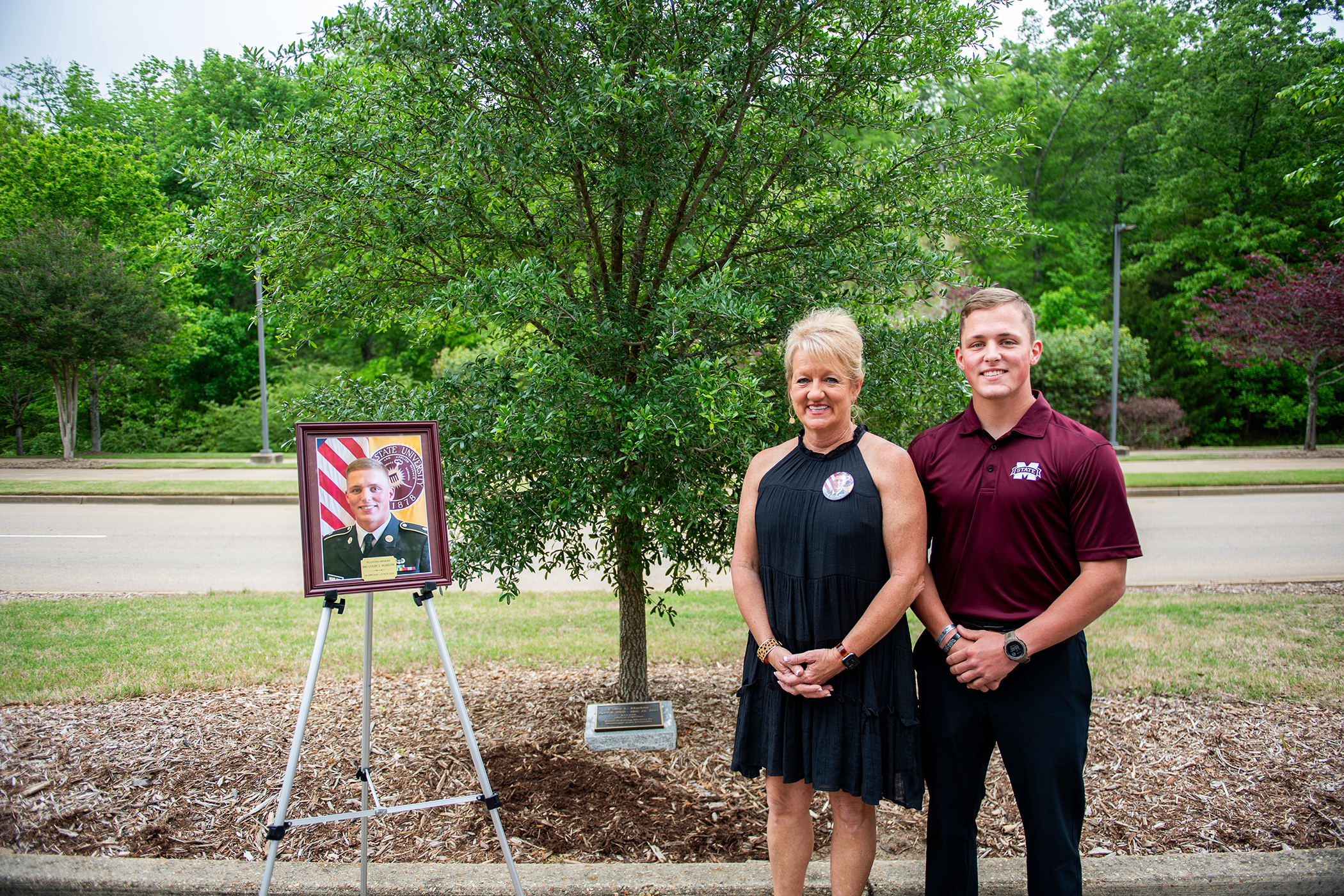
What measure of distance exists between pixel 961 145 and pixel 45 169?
8.50 meters

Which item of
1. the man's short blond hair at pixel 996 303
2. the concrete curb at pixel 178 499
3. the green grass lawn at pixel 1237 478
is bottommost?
the green grass lawn at pixel 1237 478

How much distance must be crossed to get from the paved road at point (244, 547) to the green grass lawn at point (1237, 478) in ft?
6.14

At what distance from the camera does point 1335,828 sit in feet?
11.0

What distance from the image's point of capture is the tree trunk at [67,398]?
7.57 meters

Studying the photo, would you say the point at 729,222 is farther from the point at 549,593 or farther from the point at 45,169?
the point at 45,169

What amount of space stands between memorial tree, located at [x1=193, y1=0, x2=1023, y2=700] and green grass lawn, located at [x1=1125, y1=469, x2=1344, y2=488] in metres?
13.6

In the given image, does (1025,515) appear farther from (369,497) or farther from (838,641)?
(369,497)

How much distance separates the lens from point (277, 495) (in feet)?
46.1

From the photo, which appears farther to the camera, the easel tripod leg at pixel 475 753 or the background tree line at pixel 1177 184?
the background tree line at pixel 1177 184

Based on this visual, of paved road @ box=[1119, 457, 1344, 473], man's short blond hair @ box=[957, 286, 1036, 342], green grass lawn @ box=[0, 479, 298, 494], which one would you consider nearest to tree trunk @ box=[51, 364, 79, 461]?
green grass lawn @ box=[0, 479, 298, 494]

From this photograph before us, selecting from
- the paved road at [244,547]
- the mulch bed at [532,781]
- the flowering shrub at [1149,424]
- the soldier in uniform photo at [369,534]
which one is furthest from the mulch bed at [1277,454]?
the soldier in uniform photo at [369,534]

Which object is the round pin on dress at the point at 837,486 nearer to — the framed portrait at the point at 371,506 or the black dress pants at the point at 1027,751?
the black dress pants at the point at 1027,751

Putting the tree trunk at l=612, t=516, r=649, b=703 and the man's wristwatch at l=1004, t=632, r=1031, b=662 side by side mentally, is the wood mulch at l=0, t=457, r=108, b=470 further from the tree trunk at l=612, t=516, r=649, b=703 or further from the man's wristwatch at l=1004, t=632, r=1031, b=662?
the man's wristwatch at l=1004, t=632, r=1031, b=662

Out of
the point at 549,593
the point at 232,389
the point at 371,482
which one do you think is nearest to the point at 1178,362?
the point at 549,593
